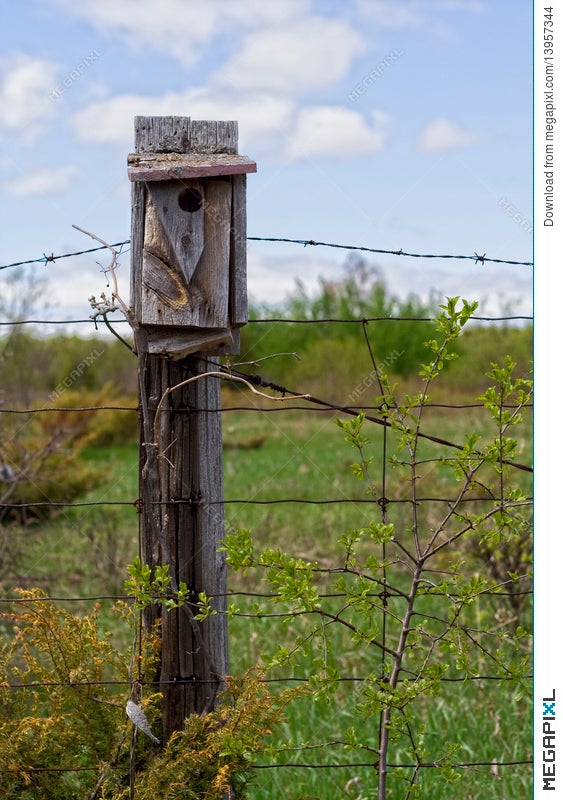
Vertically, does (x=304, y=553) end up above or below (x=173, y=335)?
below

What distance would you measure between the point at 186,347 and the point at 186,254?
24 cm

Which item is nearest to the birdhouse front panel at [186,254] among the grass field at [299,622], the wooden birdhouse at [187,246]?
the wooden birdhouse at [187,246]

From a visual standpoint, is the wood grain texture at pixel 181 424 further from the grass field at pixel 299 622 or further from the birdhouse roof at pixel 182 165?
the grass field at pixel 299 622

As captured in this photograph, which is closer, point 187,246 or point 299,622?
point 187,246

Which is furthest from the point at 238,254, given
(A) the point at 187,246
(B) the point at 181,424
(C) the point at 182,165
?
(B) the point at 181,424

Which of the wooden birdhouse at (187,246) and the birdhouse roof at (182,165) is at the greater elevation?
the birdhouse roof at (182,165)

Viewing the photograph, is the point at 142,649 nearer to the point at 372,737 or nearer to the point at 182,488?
the point at 182,488

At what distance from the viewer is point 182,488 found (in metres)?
2.29

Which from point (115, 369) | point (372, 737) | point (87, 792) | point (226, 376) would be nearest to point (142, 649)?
point (87, 792)

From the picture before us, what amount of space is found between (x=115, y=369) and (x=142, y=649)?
23342mm

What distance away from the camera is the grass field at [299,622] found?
3.41 m

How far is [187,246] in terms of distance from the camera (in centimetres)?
→ 216

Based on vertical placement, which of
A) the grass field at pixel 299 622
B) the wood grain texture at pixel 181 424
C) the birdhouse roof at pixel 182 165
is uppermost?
the birdhouse roof at pixel 182 165

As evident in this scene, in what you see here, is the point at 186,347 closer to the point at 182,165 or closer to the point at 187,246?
the point at 187,246
